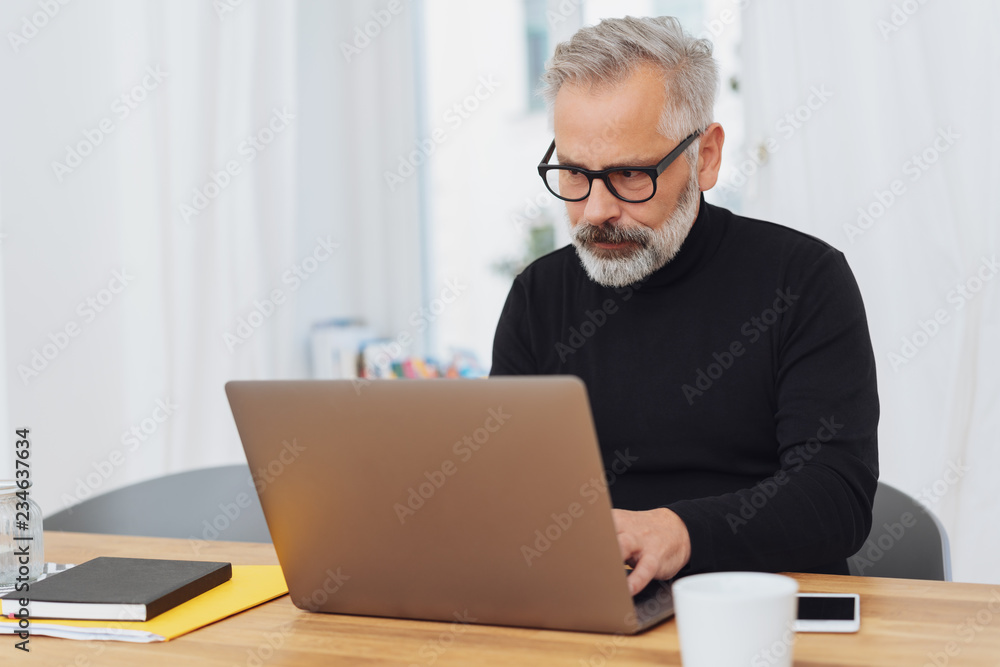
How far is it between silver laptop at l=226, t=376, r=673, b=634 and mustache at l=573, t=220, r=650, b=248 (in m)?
0.61

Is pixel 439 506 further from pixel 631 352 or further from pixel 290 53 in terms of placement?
pixel 290 53

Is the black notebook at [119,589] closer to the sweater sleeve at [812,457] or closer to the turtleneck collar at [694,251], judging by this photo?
the sweater sleeve at [812,457]

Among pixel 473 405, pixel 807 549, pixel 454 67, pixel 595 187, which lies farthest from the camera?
pixel 454 67

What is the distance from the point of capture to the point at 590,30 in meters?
1.47

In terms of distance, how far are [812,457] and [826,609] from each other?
0.38 metres

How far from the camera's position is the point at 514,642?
0.88m

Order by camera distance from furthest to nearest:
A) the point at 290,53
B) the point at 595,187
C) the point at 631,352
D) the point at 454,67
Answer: the point at 454,67 → the point at 290,53 → the point at 631,352 → the point at 595,187

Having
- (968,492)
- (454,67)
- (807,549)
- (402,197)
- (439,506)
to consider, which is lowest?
(968,492)

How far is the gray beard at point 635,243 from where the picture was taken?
56.6 inches

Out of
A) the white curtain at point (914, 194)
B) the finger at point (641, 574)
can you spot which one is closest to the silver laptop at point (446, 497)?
the finger at point (641, 574)

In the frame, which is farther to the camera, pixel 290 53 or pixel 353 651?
pixel 290 53

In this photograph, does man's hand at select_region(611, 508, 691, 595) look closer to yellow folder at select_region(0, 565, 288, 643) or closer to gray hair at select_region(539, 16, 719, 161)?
yellow folder at select_region(0, 565, 288, 643)

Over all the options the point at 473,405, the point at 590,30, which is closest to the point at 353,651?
the point at 473,405

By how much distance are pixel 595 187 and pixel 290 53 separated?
6.50 ft
